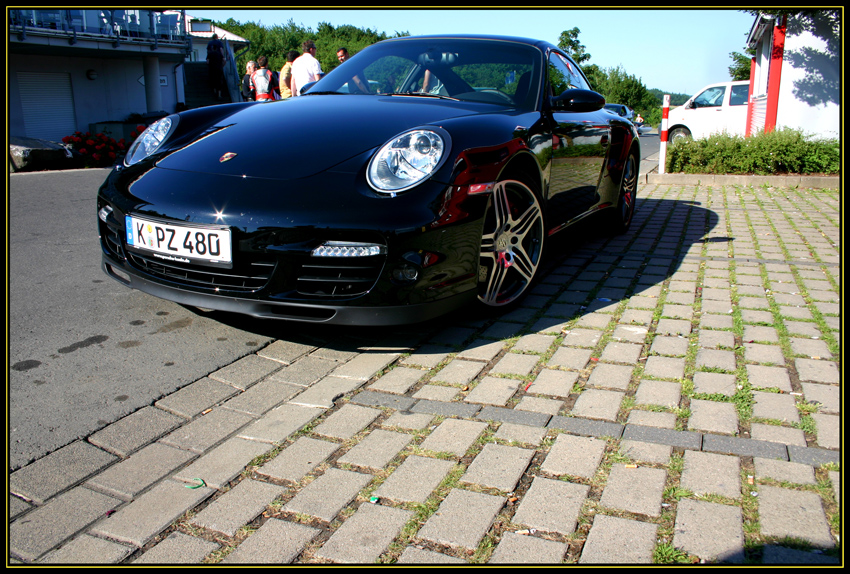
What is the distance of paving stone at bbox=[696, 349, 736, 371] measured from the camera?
8.97ft

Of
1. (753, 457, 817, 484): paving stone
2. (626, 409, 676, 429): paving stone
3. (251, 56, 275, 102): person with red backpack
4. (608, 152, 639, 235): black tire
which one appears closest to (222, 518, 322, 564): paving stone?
(626, 409, 676, 429): paving stone

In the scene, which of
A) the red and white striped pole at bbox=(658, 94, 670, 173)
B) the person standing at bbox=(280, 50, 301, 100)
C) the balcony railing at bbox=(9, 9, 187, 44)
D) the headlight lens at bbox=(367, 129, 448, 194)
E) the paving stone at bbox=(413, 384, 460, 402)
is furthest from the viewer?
the balcony railing at bbox=(9, 9, 187, 44)

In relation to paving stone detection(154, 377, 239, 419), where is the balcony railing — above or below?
above

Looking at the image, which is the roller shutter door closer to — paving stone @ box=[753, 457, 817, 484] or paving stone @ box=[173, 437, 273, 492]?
paving stone @ box=[173, 437, 273, 492]

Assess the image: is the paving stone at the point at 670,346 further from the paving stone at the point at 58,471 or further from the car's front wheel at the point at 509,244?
the paving stone at the point at 58,471

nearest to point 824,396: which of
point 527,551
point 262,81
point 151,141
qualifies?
point 527,551

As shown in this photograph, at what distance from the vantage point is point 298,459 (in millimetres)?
2010

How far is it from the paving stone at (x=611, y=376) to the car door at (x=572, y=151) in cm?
129

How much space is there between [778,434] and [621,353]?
2.68 feet

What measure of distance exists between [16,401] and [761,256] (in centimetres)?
466

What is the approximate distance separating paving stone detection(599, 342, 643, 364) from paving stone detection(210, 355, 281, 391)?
1.42m

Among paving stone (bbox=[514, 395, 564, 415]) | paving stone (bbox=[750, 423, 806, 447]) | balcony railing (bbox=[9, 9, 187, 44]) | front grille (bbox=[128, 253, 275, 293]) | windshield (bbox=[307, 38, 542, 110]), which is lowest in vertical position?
paving stone (bbox=[750, 423, 806, 447])

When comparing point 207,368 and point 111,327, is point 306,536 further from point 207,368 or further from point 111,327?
point 111,327

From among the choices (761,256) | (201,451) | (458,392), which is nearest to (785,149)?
(761,256)
